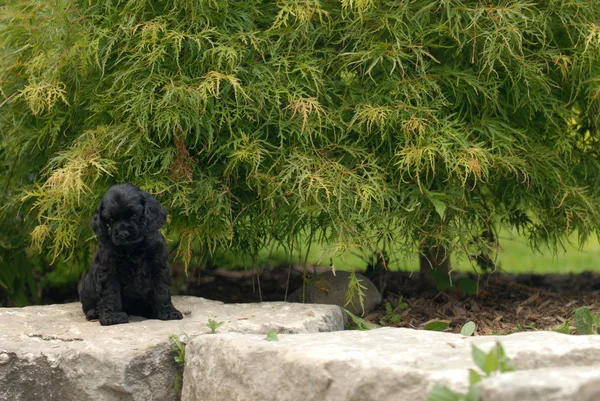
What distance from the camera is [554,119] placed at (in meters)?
4.50

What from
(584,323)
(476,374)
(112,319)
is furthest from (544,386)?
(112,319)

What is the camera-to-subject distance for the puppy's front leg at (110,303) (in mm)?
3666

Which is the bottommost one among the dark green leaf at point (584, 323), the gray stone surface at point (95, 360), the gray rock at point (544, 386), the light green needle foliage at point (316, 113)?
the gray stone surface at point (95, 360)

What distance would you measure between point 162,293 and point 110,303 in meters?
0.24

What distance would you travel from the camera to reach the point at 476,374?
2.30 meters

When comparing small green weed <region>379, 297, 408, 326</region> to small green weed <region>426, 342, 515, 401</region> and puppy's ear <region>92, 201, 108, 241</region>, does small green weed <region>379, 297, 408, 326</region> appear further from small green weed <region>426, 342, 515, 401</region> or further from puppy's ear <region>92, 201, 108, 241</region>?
small green weed <region>426, 342, 515, 401</region>

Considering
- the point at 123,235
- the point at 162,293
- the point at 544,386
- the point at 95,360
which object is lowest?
the point at 95,360

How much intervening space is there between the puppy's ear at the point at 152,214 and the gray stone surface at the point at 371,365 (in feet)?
1.91

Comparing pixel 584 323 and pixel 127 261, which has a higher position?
pixel 127 261

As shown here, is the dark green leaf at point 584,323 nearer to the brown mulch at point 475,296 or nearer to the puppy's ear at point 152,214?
the brown mulch at point 475,296

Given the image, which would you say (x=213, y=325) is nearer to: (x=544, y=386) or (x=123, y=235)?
(x=123, y=235)

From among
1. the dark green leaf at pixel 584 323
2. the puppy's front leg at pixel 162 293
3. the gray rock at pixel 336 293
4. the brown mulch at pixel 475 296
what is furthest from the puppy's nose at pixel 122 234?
the dark green leaf at pixel 584 323

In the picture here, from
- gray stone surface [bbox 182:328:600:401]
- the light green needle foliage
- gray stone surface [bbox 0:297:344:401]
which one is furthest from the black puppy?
gray stone surface [bbox 182:328:600:401]

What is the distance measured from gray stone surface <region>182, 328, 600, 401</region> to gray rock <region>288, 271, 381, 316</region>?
1.31 m
